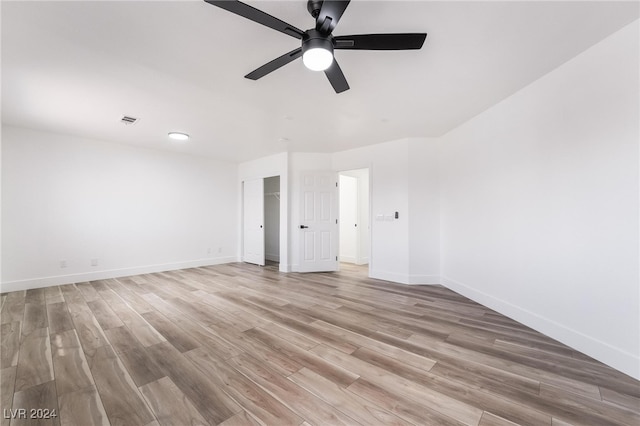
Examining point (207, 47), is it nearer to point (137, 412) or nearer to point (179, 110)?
point (179, 110)

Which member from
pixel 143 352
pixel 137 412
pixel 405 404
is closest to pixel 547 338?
pixel 405 404

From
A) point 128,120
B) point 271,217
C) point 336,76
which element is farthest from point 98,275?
point 336,76

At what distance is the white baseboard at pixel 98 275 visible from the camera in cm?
398

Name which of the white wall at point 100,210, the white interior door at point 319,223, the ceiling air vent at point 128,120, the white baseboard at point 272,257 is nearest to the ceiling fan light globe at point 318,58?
the ceiling air vent at point 128,120

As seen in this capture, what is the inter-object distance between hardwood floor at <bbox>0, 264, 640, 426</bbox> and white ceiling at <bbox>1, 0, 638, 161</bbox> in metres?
2.58

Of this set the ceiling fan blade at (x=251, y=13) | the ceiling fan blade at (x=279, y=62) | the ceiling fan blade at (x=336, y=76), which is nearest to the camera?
the ceiling fan blade at (x=251, y=13)

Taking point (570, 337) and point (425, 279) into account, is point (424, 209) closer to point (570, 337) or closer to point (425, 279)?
point (425, 279)

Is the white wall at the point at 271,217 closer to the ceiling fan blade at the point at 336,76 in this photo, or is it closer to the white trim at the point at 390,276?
→ the white trim at the point at 390,276

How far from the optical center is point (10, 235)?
392 cm

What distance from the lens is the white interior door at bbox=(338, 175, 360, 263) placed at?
6.52 meters

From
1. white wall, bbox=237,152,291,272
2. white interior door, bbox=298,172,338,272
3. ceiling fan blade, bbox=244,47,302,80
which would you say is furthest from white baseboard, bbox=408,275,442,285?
ceiling fan blade, bbox=244,47,302,80

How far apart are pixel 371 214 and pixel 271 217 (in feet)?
11.3

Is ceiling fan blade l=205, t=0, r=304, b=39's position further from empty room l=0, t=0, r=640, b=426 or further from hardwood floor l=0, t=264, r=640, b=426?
hardwood floor l=0, t=264, r=640, b=426

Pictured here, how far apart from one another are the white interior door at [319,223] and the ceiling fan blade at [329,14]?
12.8 feet
